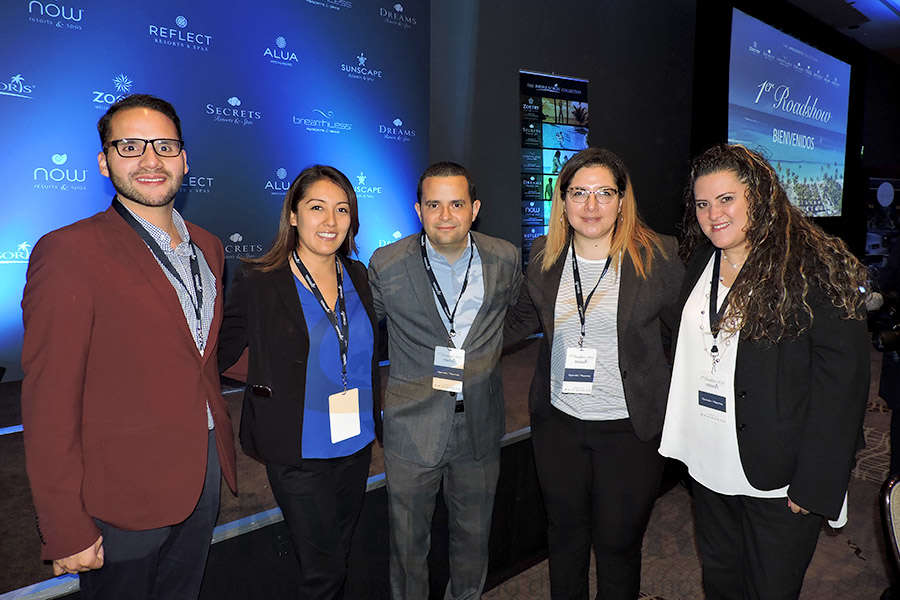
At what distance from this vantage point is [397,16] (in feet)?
15.8

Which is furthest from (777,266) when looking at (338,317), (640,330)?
(338,317)

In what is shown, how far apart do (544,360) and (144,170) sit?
134cm

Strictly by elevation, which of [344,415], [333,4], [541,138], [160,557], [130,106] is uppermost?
[333,4]

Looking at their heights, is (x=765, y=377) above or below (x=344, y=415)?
above

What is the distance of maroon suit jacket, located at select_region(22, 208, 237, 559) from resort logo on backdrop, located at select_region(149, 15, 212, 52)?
3.05 metres

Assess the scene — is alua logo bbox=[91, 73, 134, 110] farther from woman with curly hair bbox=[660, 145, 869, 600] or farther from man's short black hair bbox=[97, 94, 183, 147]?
woman with curly hair bbox=[660, 145, 869, 600]

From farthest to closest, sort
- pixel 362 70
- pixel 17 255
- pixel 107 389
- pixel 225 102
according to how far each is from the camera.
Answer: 1. pixel 362 70
2. pixel 225 102
3. pixel 17 255
4. pixel 107 389

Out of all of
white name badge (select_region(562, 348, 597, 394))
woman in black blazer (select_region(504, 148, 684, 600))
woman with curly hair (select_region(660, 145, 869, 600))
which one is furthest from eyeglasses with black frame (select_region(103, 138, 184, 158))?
woman with curly hair (select_region(660, 145, 869, 600))

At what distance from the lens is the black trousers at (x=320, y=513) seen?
164 centimetres

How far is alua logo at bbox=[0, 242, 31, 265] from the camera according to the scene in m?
3.38

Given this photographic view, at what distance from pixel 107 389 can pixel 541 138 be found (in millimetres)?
4359

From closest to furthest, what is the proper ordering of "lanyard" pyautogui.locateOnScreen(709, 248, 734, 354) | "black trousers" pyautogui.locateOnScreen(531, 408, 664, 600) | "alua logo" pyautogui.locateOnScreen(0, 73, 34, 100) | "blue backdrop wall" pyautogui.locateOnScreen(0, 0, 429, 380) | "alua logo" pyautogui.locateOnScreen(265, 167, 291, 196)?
1. "lanyard" pyautogui.locateOnScreen(709, 248, 734, 354)
2. "black trousers" pyautogui.locateOnScreen(531, 408, 664, 600)
3. "alua logo" pyautogui.locateOnScreen(0, 73, 34, 100)
4. "blue backdrop wall" pyautogui.locateOnScreen(0, 0, 429, 380)
5. "alua logo" pyautogui.locateOnScreen(265, 167, 291, 196)

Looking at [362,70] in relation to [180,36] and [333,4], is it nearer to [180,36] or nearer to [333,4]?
[333,4]

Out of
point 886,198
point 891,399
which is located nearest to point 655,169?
point 891,399
